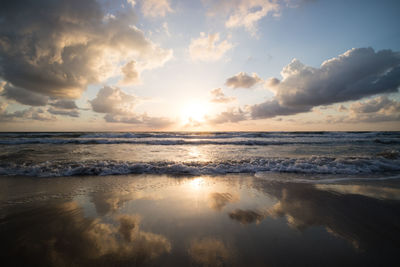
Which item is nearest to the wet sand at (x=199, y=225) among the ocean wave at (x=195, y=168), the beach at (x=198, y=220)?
the beach at (x=198, y=220)

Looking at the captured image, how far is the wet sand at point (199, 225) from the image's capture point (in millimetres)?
2148

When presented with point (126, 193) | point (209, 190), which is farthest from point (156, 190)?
point (209, 190)

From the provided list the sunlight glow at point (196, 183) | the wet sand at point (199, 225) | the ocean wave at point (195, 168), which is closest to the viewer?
the wet sand at point (199, 225)

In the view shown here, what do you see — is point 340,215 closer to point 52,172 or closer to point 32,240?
point 32,240

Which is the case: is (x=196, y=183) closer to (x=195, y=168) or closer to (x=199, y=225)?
(x=195, y=168)

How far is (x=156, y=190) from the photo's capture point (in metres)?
4.66

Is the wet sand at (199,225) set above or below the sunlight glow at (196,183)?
above

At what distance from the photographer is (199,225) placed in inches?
114

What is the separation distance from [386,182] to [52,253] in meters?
8.96

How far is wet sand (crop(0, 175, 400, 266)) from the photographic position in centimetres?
215

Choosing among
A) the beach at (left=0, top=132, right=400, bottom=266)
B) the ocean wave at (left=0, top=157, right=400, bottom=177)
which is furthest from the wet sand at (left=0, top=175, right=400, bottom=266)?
the ocean wave at (left=0, top=157, right=400, bottom=177)

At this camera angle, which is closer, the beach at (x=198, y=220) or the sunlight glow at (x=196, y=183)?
the beach at (x=198, y=220)

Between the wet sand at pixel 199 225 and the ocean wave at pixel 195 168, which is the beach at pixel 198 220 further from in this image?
the ocean wave at pixel 195 168

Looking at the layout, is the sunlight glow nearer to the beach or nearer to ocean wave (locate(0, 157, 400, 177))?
the beach
